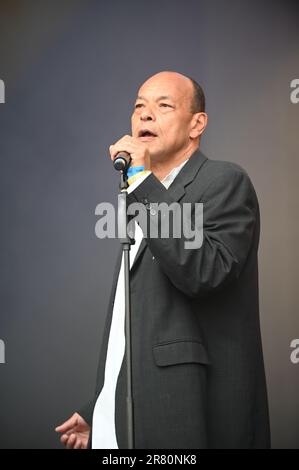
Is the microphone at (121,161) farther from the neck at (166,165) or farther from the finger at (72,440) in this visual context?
the finger at (72,440)

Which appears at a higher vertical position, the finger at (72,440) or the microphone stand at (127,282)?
the microphone stand at (127,282)

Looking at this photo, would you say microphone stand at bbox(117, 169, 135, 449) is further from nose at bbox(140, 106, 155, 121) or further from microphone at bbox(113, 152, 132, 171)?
nose at bbox(140, 106, 155, 121)

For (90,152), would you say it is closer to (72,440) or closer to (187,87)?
(187,87)

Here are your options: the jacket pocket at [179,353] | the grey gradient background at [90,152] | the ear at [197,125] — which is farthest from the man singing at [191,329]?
the grey gradient background at [90,152]

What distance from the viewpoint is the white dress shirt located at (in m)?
1.87

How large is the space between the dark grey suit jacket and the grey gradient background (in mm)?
920

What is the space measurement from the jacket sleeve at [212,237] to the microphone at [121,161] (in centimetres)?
6

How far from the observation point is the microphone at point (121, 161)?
5.21ft

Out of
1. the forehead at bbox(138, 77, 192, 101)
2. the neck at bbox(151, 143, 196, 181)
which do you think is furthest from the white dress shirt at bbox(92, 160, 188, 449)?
the forehead at bbox(138, 77, 192, 101)

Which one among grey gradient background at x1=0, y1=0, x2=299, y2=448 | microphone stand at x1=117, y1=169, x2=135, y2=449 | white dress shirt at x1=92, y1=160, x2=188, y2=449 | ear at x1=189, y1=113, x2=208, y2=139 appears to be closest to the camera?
microphone stand at x1=117, y1=169, x2=135, y2=449

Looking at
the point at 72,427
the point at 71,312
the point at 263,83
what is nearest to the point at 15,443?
the point at 71,312

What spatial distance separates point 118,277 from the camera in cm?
203

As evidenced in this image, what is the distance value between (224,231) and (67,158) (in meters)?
1.36

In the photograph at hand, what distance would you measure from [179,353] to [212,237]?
290mm
